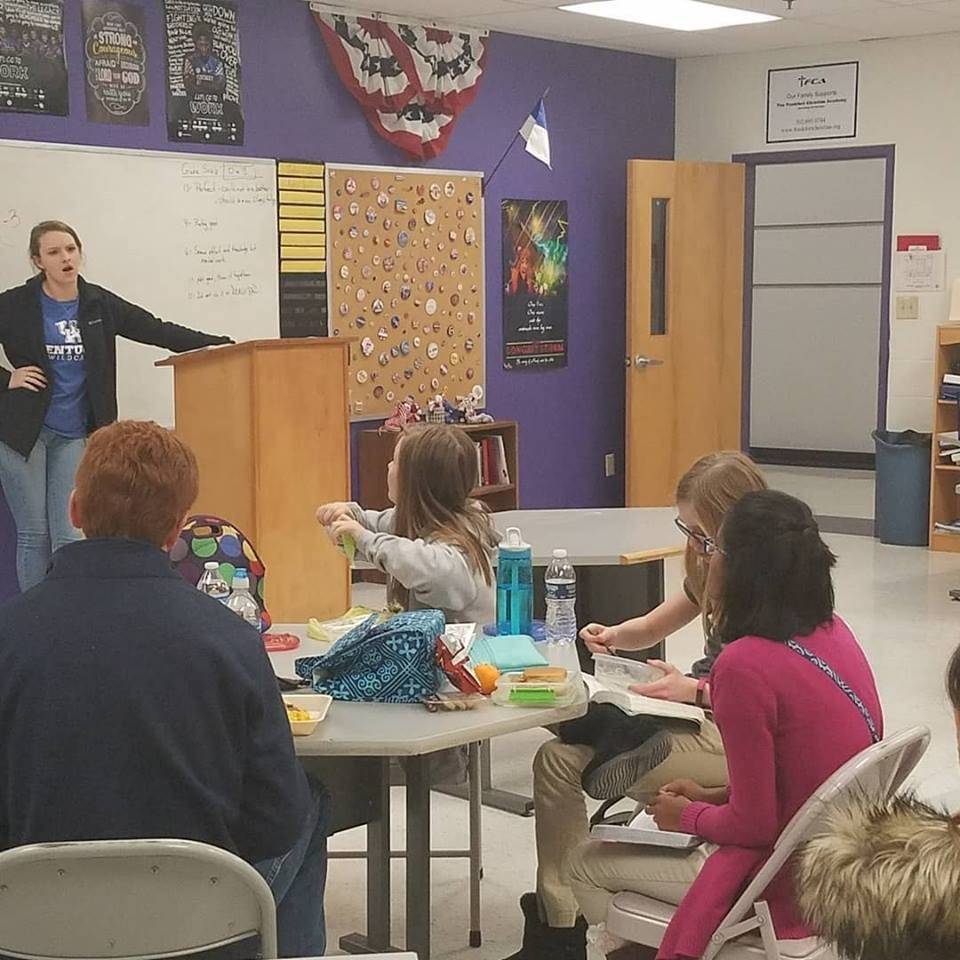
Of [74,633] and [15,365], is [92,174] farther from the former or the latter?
[74,633]

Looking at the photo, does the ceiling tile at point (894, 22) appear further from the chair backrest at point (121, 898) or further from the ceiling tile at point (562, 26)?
the chair backrest at point (121, 898)

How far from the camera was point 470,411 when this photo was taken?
7875mm

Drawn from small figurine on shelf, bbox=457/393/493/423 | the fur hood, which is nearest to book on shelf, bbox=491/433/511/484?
small figurine on shelf, bbox=457/393/493/423

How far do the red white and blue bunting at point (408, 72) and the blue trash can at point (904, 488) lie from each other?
9.86ft

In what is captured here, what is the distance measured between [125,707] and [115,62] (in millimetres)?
4793

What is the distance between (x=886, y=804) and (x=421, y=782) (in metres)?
1.44

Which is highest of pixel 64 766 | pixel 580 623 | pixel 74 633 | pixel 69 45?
pixel 69 45

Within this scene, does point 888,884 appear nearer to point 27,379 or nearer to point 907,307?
point 27,379

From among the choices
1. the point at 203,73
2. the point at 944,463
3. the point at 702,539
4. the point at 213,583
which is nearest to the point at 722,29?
the point at 944,463

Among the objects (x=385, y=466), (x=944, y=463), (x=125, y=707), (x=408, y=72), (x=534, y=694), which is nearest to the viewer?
(x=125, y=707)

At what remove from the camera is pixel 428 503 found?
3430 millimetres

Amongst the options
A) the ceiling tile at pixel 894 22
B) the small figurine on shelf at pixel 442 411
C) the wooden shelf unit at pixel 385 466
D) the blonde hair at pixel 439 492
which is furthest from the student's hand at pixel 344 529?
the ceiling tile at pixel 894 22

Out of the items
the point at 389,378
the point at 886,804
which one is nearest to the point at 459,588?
the point at 886,804

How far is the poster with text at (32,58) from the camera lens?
5.93 m
